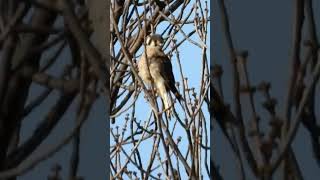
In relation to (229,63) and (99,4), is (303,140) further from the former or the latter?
(99,4)

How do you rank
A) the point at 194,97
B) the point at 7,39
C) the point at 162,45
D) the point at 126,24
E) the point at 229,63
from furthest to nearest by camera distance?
the point at 162,45 < the point at 126,24 < the point at 194,97 < the point at 229,63 < the point at 7,39

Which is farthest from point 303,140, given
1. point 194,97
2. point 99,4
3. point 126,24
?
point 126,24

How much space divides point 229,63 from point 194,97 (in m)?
1.99

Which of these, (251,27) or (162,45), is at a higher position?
(162,45)

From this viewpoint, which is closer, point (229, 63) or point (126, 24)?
point (229, 63)

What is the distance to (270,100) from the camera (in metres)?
0.80

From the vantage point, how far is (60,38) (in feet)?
2.47

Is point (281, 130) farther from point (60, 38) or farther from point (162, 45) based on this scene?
point (162, 45)

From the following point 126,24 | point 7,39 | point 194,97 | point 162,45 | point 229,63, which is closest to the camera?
point 7,39

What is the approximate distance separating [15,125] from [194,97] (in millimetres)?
2127

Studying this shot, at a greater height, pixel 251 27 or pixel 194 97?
pixel 194 97

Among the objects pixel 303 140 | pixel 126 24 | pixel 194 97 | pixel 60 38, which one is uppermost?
pixel 126 24

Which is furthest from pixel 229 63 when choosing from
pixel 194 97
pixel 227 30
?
pixel 194 97

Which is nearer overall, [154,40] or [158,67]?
[154,40]
